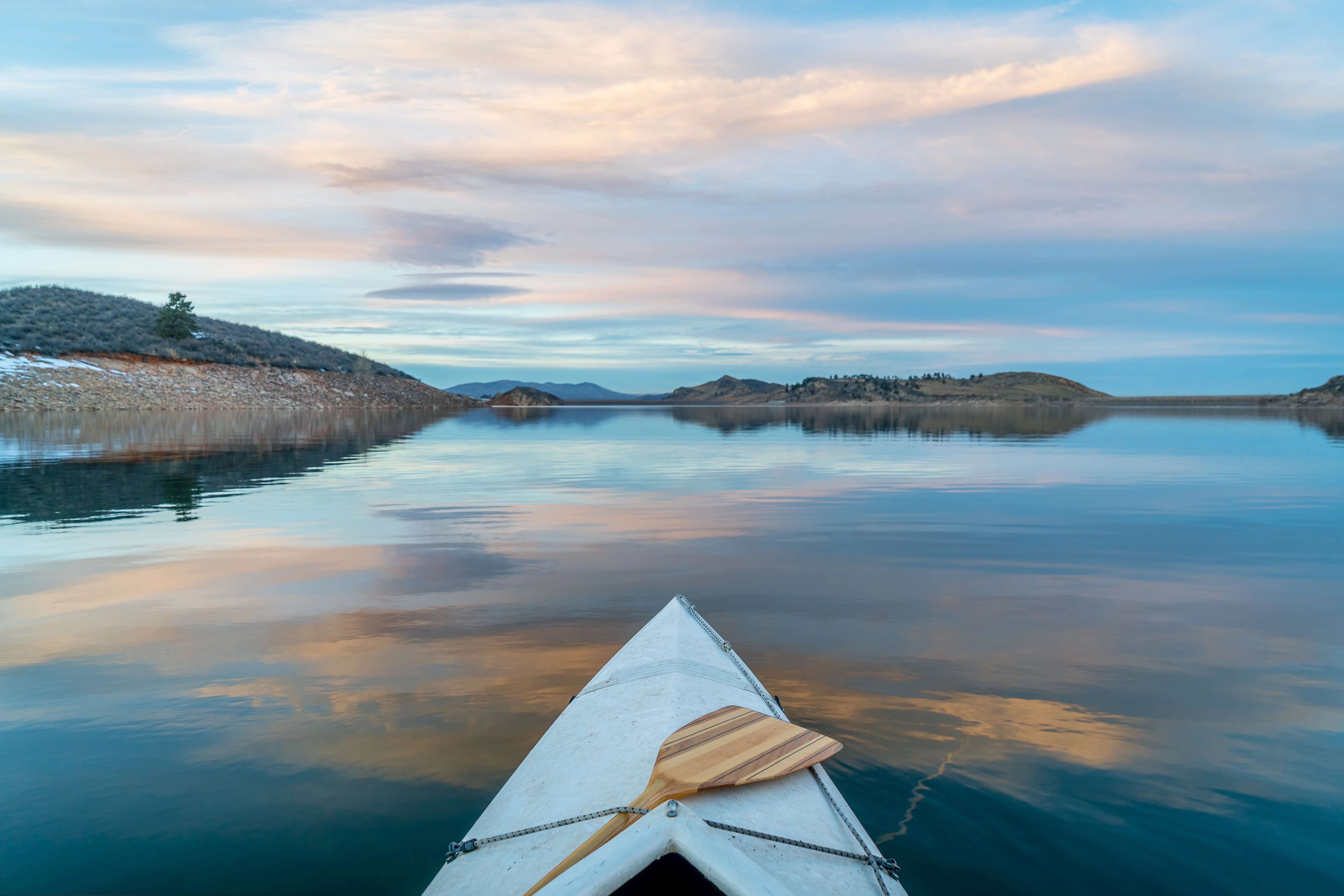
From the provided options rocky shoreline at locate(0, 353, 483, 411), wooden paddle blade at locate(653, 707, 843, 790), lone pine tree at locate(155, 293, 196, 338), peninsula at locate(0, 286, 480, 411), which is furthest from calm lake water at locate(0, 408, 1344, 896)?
lone pine tree at locate(155, 293, 196, 338)

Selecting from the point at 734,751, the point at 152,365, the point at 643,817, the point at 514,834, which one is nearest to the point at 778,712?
the point at 734,751

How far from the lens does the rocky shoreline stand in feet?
254

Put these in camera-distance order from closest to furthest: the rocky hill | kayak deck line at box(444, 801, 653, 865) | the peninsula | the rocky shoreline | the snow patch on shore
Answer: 1. kayak deck line at box(444, 801, 653, 865)
2. the rocky shoreline
3. the snow patch on shore
4. the peninsula
5. the rocky hill

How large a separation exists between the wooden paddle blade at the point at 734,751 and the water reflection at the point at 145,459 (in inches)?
706

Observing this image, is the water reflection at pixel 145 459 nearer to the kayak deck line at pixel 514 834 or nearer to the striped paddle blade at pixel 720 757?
the kayak deck line at pixel 514 834

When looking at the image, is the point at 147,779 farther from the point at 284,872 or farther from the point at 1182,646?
the point at 1182,646

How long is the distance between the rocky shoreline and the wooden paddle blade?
9402cm

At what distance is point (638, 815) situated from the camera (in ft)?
15.2

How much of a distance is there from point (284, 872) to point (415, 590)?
7.37m

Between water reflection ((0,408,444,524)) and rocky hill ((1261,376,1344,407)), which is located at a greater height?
rocky hill ((1261,376,1344,407))

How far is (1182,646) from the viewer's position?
961 cm

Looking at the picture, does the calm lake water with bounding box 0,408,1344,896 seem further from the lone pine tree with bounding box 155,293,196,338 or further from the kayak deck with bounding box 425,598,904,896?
the lone pine tree with bounding box 155,293,196,338

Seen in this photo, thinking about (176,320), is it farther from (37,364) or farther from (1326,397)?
(1326,397)

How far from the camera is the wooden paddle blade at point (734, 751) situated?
4.97 meters
